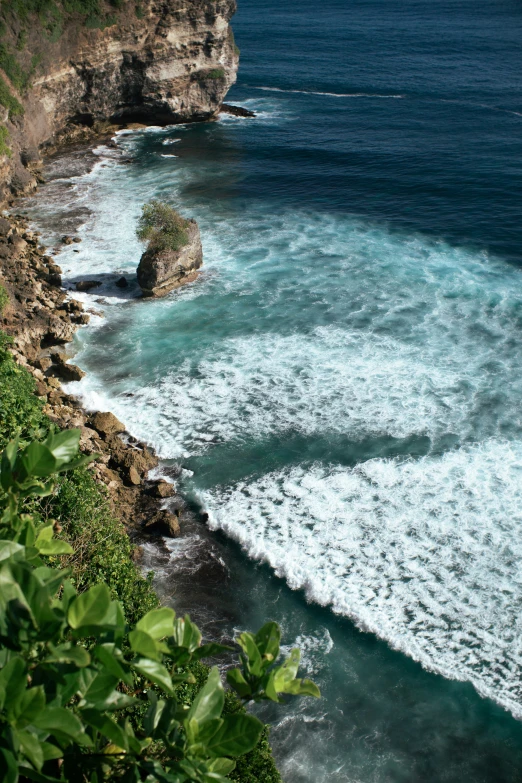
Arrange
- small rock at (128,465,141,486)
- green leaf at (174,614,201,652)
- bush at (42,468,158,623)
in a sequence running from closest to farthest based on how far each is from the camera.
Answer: green leaf at (174,614,201,652)
bush at (42,468,158,623)
small rock at (128,465,141,486)

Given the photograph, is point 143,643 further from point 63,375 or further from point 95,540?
point 63,375

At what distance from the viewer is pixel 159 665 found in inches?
175

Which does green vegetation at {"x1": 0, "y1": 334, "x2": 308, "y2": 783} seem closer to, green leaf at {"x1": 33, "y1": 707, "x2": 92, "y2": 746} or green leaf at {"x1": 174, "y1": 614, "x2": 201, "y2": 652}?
green leaf at {"x1": 174, "y1": 614, "x2": 201, "y2": 652}

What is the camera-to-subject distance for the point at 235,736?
178 inches

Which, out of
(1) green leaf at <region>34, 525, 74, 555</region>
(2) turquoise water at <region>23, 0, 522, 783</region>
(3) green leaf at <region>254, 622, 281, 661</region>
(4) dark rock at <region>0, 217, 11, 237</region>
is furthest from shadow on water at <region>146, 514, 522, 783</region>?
(4) dark rock at <region>0, 217, 11, 237</region>

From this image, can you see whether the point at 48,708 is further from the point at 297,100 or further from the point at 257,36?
the point at 257,36

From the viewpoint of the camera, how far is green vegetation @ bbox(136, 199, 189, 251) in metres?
30.3

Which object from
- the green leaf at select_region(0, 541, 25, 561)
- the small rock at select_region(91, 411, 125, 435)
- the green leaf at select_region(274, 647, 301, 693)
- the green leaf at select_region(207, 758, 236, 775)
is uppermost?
the green leaf at select_region(0, 541, 25, 561)

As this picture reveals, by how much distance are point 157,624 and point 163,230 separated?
27882 millimetres

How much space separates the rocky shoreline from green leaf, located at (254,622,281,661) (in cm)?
1243

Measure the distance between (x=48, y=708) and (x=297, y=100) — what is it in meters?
67.9

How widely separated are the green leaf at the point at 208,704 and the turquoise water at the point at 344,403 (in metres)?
10.2

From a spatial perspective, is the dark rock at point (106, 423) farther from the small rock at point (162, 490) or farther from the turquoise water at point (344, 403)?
the small rock at point (162, 490)

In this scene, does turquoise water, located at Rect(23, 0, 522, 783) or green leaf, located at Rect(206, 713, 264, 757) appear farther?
turquoise water, located at Rect(23, 0, 522, 783)
